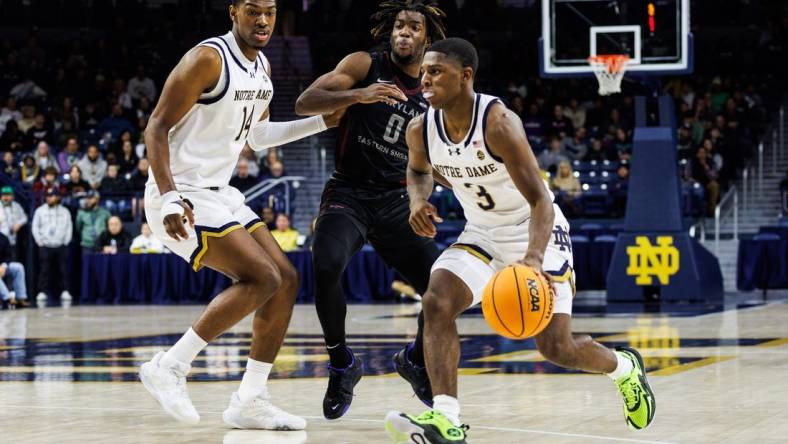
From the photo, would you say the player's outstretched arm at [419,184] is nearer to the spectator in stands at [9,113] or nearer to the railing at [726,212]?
the railing at [726,212]

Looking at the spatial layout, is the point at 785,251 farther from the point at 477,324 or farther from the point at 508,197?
the point at 508,197

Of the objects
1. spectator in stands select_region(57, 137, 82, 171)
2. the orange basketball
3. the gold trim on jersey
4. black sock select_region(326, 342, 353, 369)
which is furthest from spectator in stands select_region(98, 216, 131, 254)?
the orange basketball

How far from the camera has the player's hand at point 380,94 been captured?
6.79 m

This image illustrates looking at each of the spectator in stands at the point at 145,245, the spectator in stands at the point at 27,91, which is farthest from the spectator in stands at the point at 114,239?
the spectator in stands at the point at 27,91

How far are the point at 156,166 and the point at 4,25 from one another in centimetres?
2431

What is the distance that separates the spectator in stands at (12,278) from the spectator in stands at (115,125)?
4.99m

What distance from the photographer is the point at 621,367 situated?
633cm

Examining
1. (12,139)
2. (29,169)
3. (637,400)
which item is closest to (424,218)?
(637,400)

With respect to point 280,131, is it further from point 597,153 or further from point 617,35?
point 597,153

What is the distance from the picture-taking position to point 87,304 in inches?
777

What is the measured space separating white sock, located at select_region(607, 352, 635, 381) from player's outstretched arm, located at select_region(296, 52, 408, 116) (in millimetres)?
1686

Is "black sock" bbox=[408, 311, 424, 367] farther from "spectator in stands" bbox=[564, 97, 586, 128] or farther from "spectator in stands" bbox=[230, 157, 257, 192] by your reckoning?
"spectator in stands" bbox=[564, 97, 586, 128]

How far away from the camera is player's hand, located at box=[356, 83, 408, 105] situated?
22.3 ft

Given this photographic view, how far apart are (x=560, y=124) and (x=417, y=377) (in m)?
16.7
